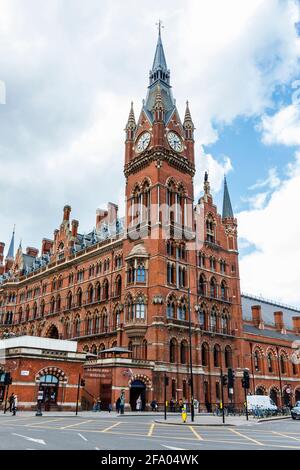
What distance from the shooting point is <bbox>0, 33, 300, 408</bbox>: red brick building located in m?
48.3

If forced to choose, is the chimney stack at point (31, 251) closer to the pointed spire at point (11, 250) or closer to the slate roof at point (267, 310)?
the pointed spire at point (11, 250)

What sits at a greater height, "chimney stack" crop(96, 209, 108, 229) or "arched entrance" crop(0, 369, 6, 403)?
"chimney stack" crop(96, 209, 108, 229)

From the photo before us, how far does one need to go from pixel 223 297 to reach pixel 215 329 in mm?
5125

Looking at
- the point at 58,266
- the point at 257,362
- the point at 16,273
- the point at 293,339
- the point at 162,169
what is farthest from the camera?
the point at 16,273

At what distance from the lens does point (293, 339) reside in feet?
251

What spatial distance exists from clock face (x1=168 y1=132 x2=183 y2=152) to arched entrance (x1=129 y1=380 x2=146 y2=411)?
29.5m

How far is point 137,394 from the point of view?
45906 millimetres

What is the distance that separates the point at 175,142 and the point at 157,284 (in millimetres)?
20287

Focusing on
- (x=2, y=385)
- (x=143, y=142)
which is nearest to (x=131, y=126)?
(x=143, y=142)

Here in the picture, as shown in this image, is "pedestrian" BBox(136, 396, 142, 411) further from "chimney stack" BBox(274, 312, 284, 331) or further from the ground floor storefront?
"chimney stack" BBox(274, 312, 284, 331)

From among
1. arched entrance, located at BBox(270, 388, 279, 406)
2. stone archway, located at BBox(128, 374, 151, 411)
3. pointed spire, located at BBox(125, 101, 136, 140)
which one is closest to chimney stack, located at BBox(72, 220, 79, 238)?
pointed spire, located at BBox(125, 101, 136, 140)

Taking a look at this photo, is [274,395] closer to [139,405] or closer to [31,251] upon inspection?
[139,405]
